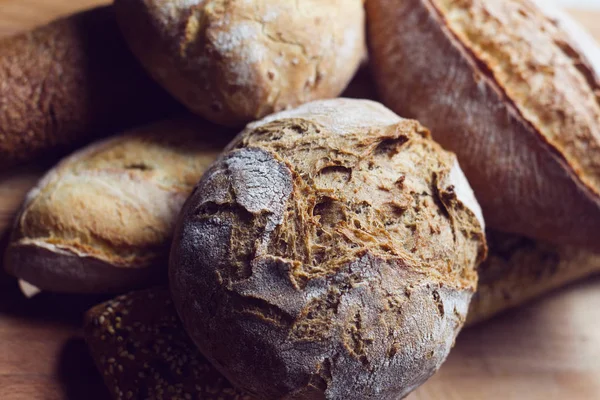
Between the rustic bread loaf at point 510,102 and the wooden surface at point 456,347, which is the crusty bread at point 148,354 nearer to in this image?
the wooden surface at point 456,347

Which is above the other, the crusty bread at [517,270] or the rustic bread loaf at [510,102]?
the rustic bread loaf at [510,102]

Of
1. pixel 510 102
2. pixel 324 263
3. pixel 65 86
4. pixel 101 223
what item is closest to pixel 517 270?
pixel 510 102

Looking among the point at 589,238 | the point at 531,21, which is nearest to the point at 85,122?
the point at 531,21

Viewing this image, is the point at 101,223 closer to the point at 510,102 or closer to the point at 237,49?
the point at 237,49

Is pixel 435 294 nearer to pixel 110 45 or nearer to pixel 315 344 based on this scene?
pixel 315 344

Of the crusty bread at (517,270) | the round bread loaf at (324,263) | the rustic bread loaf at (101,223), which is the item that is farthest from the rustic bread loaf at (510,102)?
the rustic bread loaf at (101,223)

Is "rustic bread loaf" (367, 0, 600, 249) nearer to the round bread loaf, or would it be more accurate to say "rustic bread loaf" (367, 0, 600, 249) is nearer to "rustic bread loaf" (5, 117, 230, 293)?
the round bread loaf

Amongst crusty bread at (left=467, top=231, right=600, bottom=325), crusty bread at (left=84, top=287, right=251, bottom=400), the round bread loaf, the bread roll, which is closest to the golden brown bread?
crusty bread at (left=84, top=287, right=251, bottom=400)
